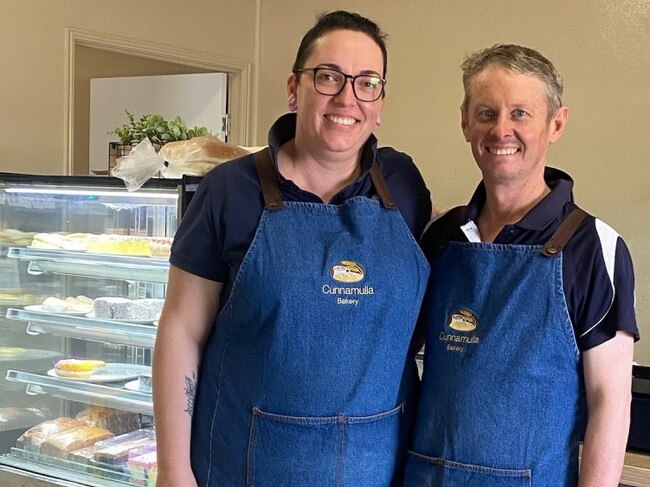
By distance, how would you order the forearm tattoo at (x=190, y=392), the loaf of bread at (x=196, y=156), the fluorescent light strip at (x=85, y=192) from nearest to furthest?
the forearm tattoo at (x=190, y=392) → the loaf of bread at (x=196, y=156) → the fluorescent light strip at (x=85, y=192)

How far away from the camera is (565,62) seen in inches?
144

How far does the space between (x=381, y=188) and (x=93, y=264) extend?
58.2 inches

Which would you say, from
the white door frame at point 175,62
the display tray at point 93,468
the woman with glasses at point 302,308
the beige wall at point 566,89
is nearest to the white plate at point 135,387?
the display tray at point 93,468

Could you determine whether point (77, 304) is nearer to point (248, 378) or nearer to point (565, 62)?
point (248, 378)

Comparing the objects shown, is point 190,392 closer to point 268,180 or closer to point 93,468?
point 268,180

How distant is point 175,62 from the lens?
431 cm

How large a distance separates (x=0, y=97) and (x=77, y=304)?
1.13 m

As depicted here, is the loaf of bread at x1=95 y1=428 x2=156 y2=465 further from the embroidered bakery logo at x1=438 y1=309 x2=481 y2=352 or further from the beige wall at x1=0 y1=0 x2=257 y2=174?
the embroidered bakery logo at x1=438 y1=309 x2=481 y2=352

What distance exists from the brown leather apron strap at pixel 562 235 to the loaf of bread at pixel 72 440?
1994 millimetres

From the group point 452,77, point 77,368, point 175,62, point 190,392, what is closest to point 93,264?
point 77,368

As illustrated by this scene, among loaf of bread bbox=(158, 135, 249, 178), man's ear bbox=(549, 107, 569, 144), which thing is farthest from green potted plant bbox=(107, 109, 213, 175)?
man's ear bbox=(549, 107, 569, 144)

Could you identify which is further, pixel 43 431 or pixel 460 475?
pixel 43 431

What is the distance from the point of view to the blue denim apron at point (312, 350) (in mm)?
1500

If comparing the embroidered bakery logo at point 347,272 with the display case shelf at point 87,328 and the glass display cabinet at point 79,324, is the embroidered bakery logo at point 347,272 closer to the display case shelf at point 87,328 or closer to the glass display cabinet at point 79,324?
the glass display cabinet at point 79,324
